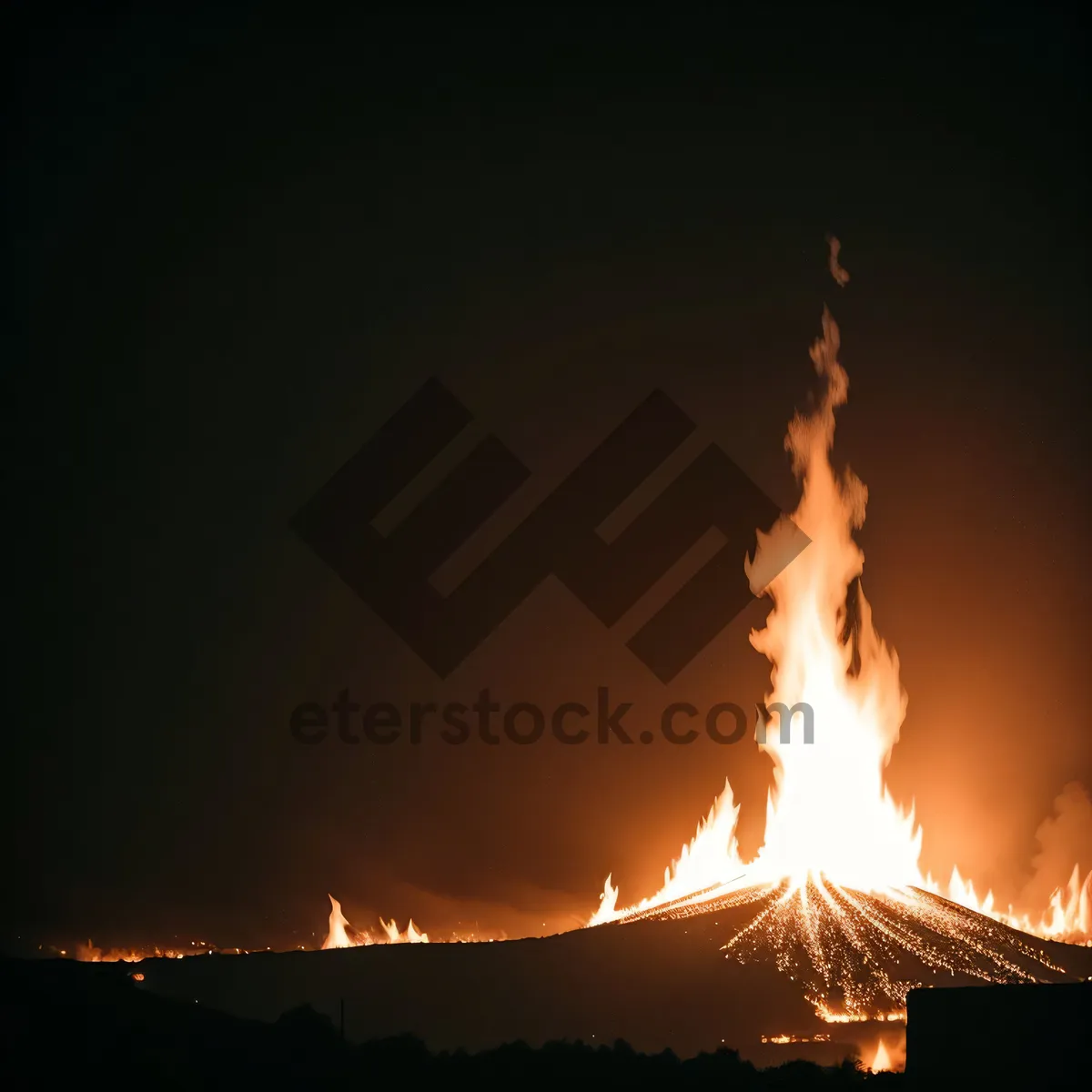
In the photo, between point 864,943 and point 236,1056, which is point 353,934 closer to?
point 864,943

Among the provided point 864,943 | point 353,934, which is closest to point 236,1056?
point 864,943

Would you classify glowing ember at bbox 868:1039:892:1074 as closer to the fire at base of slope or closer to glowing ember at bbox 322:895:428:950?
the fire at base of slope

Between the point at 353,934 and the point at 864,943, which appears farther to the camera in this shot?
the point at 353,934

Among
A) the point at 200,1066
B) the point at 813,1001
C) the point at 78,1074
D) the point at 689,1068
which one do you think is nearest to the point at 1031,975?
the point at 813,1001

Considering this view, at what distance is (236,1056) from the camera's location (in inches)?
1259

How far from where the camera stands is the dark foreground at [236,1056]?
29.8m

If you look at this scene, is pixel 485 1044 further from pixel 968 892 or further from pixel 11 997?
pixel 968 892

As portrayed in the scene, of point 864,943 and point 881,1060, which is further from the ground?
point 864,943

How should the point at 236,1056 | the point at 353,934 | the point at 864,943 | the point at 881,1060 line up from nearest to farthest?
the point at 236,1056, the point at 881,1060, the point at 864,943, the point at 353,934

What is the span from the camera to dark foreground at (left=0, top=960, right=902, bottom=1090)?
97.6ft

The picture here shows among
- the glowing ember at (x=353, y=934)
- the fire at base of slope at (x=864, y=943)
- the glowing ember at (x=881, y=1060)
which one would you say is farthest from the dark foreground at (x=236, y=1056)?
the glowing ember at (x=353, y=934)

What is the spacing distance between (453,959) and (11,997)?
2023cm

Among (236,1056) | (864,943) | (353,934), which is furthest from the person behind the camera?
(353,934)

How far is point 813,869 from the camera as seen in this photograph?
5272 centimetres
